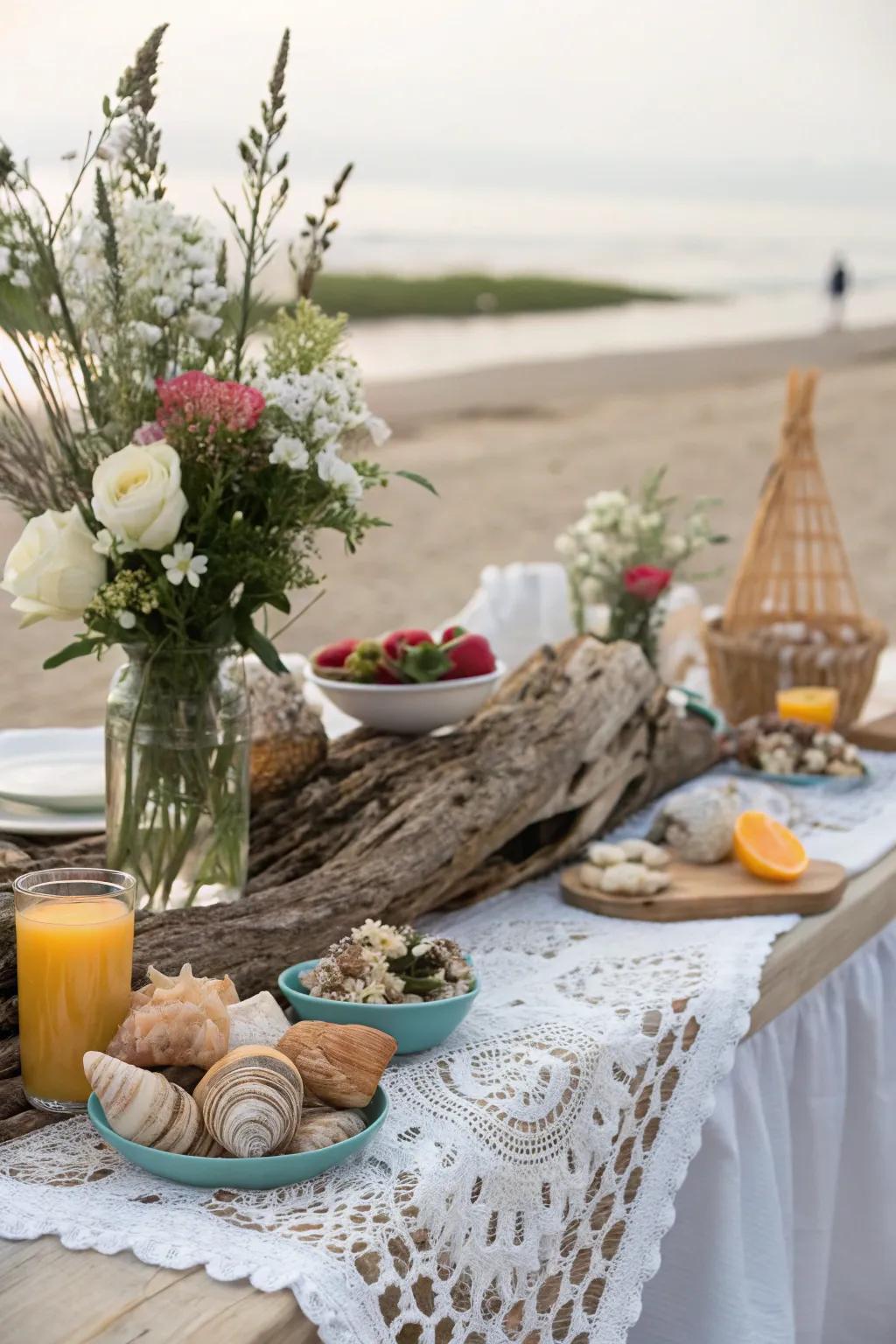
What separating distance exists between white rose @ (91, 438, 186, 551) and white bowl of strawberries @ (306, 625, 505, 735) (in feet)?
1.79

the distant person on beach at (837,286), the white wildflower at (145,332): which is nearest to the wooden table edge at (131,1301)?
the white wildflower at (145,332)

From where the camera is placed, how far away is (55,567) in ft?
3.45

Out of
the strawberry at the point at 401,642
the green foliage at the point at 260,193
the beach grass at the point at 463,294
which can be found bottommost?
Answer: the strawberry at the point at 401,642

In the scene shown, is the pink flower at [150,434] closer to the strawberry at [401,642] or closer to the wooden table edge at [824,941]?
the strawberry at [401,642]

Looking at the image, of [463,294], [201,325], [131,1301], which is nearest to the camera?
[131,1301]

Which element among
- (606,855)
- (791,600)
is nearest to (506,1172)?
(606,855)

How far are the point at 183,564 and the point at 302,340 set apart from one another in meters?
0.22

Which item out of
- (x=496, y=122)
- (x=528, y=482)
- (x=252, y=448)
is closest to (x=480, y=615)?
(x=252, y=448)

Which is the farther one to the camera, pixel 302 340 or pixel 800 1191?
pixel 800 1191

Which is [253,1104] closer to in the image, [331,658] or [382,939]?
[382,939]

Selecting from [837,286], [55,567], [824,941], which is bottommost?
[824,941]

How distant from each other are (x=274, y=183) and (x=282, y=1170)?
75cm

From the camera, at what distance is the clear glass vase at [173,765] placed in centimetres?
114

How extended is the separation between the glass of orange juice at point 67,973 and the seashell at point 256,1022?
0.25ft
